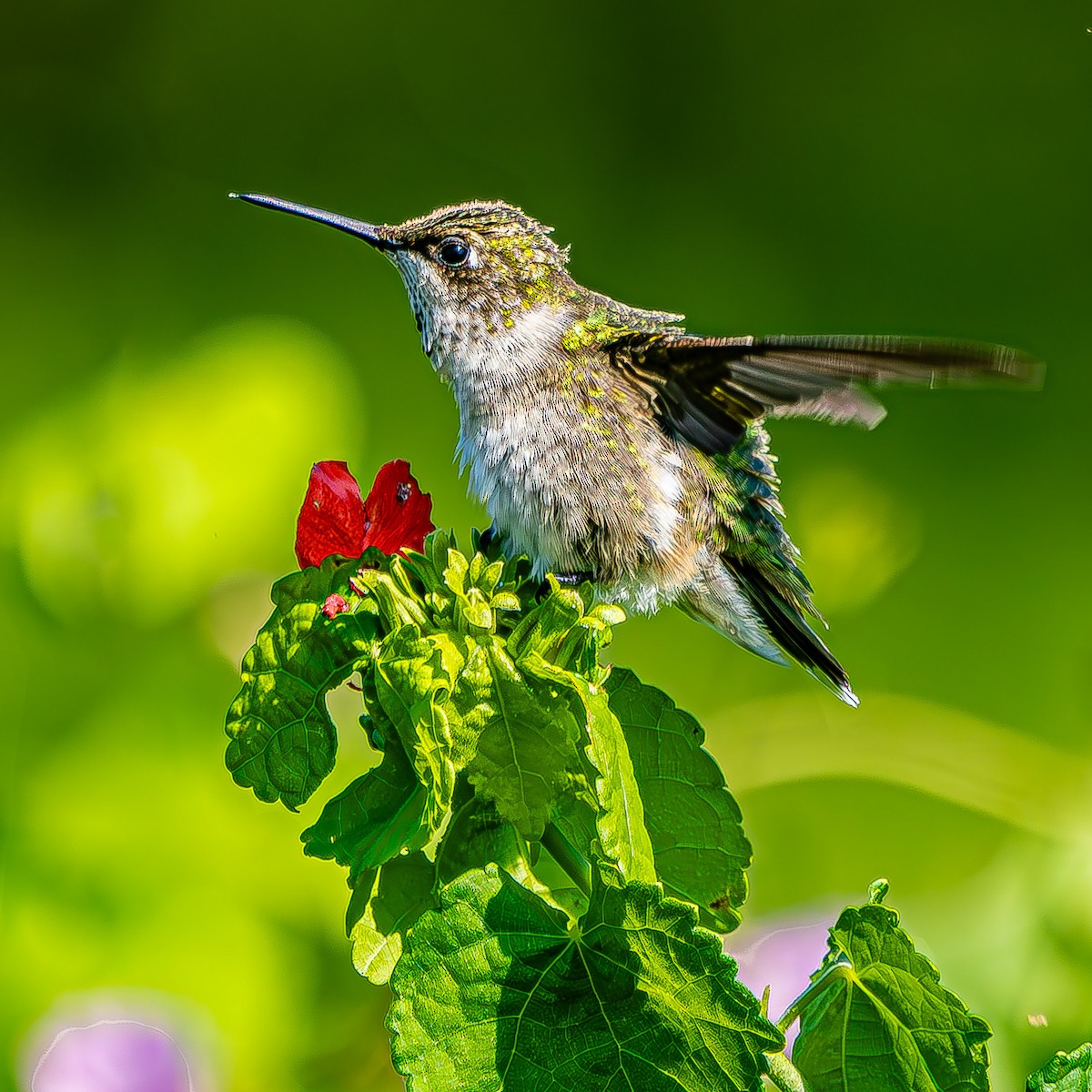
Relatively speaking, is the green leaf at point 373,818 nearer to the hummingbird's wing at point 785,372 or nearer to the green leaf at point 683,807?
the green leaf at point 683,807

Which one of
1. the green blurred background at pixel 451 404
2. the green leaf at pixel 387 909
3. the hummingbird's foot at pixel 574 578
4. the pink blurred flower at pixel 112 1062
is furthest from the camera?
the green blurred background at pixel 451 404

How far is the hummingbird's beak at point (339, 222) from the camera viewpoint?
5.18ft

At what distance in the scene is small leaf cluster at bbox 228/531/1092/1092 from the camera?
0.87m

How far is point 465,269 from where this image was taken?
64.7 inches

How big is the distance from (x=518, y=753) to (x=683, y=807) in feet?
0.88

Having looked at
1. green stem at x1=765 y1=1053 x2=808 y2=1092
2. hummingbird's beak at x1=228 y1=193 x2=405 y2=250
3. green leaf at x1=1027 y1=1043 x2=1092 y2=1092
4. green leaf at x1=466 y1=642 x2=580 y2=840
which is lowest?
green leaf at x1=1027 y1=1043 x2=1092 y2=1092

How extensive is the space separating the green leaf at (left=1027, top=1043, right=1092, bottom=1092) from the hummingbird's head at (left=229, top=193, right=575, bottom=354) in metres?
1.05

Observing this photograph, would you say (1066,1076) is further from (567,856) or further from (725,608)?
(725,608)

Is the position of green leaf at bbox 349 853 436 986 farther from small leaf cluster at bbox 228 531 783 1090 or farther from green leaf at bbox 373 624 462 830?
green leaf at bbox 373 624 462 830

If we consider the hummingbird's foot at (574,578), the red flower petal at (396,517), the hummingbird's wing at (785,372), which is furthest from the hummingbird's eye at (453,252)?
the red flower petal at (396,517)

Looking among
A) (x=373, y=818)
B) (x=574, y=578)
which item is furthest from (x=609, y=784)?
(x=574, y=578)

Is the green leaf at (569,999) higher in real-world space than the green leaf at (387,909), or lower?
lower

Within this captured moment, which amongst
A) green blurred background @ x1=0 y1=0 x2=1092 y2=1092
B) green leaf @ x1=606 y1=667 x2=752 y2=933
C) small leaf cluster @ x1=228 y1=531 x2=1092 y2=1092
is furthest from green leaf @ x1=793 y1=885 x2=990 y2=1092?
green blurred background @ x1=0 y1=0 x2=1092 y2=1092

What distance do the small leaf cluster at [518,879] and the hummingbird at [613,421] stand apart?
1.21 ft
